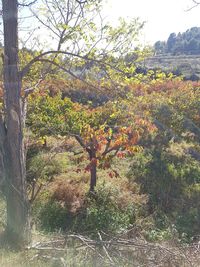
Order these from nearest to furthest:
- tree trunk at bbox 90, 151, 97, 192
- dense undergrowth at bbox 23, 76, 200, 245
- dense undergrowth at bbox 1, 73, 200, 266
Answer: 1. dense undergrowth at bbox 1, 73, 200, 266
2. dense undergrowth at bbox 23, 76, 200, 245
3. tree trunk at bbox 90, 151, 97, 192

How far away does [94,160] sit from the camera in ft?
23.9

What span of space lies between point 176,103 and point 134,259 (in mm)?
9226

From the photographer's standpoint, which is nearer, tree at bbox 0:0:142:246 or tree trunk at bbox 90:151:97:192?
tree at bbox 0:0:142:246

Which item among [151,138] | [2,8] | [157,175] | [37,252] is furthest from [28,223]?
[151,138]

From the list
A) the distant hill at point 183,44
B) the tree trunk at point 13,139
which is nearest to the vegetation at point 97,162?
the tree trunk at point 13,139

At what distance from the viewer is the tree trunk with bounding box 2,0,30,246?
152 inches

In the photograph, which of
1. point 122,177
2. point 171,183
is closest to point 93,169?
point 122,177

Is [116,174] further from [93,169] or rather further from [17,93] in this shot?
[17,93]

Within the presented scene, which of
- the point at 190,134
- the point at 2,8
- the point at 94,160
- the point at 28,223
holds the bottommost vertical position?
the point at 28,223

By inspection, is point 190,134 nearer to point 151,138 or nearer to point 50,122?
point 151,138

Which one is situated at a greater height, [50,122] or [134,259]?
[50,122]

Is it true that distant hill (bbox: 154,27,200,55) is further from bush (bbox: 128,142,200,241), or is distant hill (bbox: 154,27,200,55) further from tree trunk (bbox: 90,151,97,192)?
tree trunk (bbox: 90,151,97,192)

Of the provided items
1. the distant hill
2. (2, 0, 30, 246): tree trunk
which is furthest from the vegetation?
the distant hill

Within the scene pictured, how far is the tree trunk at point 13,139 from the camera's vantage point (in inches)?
152
